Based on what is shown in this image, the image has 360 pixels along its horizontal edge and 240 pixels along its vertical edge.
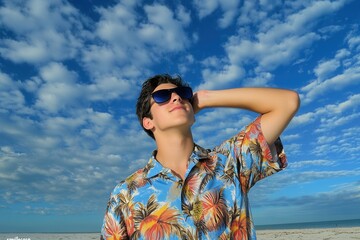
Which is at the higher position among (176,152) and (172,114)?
(172,114)

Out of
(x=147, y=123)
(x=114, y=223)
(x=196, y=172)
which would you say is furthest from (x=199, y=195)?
(x=147, y=123)

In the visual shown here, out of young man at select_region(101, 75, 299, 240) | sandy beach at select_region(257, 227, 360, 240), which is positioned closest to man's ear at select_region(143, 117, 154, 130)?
young man at select_region(101, 75, 299, 240)

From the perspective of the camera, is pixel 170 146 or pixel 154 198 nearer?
pixel 154 198

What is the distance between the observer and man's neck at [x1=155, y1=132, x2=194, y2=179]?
153 inches

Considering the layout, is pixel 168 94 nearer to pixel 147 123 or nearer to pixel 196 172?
pixel 147 123

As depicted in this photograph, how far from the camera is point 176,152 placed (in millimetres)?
3938

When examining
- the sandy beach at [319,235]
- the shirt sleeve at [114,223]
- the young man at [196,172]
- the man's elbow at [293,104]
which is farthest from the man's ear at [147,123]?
the sandy beach at [319,235]

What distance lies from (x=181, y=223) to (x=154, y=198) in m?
0.38

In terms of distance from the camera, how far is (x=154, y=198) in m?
3.52

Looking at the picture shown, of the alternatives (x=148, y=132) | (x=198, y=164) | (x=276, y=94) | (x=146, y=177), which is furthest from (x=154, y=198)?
(x=276, y=94)

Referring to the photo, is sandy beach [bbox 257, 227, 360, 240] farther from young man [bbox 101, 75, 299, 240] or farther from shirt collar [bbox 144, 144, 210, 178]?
shirt collar [bbox 144, 144, 210, 178]

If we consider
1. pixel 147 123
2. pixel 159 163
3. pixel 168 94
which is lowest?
pixel 159 163

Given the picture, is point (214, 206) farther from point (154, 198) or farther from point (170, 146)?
point (170, 146)

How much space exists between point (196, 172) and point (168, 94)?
1025 mm
